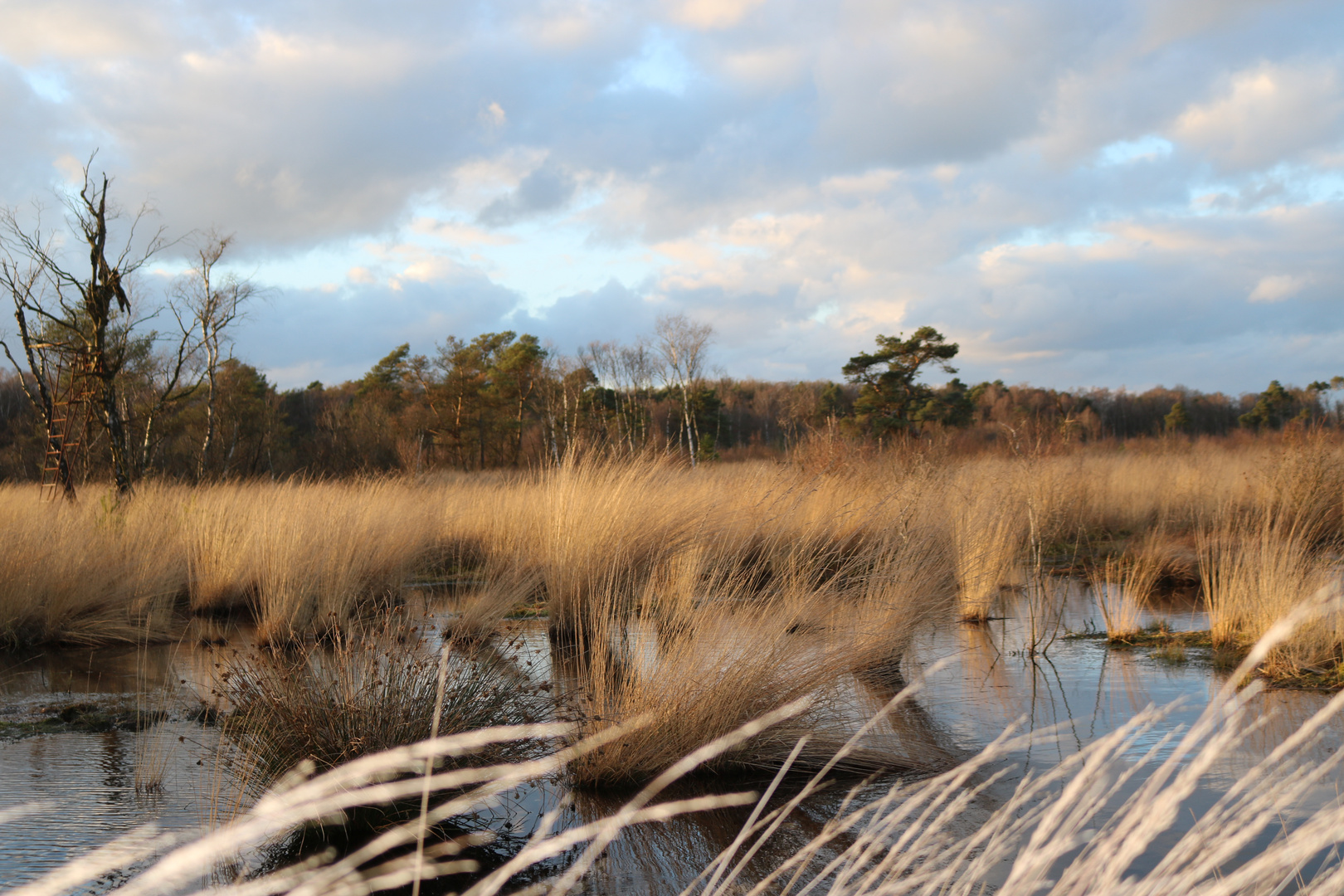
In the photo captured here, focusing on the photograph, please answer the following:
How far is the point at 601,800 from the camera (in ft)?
11.8

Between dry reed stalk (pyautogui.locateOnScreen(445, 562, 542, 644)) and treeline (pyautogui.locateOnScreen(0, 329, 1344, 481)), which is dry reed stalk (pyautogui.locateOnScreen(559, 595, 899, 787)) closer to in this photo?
dry reed stalk (pyautogui.locateOnScreen(445, 562, 542, 644))

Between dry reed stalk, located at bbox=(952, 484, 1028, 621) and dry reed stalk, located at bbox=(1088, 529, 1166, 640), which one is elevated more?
dry reed stalk, located at bbox=(952, 484, 1028, 621)

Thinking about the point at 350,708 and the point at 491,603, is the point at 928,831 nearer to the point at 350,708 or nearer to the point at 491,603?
the point at 350,708

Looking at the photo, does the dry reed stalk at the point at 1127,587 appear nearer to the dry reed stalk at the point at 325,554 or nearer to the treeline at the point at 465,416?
the dry reed stalk at the point at 325,554

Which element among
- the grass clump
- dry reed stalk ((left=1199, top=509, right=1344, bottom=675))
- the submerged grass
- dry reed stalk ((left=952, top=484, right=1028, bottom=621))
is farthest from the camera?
dry reed stalk ((left=952, top=484, right=1028, bottom=621))

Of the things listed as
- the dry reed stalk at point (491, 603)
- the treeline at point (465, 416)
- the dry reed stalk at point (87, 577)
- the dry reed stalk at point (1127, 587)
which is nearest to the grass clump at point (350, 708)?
the dry reed stalk at point (491, 603)

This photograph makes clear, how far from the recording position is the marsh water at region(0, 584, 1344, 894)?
3.21 meters

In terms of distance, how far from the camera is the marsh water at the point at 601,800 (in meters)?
3.21

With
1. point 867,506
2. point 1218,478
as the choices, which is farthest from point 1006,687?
point 1218,478

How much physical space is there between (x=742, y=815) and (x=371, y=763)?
282 centimetres

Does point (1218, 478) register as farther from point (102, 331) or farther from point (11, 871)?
point (102, 331)

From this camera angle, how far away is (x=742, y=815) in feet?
11.8

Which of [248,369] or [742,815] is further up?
[248,369]

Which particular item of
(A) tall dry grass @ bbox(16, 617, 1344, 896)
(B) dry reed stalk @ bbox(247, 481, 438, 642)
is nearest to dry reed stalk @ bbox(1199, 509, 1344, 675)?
(A) tall dry grass @ bbox(16, 617, 1344, 896)
